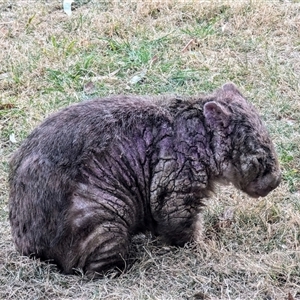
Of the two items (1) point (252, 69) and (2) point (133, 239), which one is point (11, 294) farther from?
(1) point (252, 69)

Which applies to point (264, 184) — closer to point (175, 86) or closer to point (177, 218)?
point (177, 218)

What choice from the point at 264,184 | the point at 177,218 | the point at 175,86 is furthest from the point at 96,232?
the point at 175,86

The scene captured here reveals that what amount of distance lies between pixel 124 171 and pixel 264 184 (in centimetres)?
98

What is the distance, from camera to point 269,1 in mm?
8656

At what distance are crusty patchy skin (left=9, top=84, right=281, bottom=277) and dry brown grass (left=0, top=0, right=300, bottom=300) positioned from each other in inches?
8.0

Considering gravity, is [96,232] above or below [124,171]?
below

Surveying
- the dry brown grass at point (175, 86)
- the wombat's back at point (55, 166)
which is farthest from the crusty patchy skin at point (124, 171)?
the dry brown grass at point (175, 86)

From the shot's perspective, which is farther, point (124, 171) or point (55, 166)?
point (124, 171)

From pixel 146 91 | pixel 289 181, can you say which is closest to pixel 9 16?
pixel 146 91

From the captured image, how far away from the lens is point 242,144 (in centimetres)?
482

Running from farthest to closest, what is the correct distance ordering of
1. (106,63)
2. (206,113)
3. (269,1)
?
(269,1)
(106,63)
(206,113)

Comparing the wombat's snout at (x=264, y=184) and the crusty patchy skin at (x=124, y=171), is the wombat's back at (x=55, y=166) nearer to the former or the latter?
the crusty patchy skin at (x=124, y=171)

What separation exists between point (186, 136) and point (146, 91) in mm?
2369

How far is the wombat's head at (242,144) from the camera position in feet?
15.8
